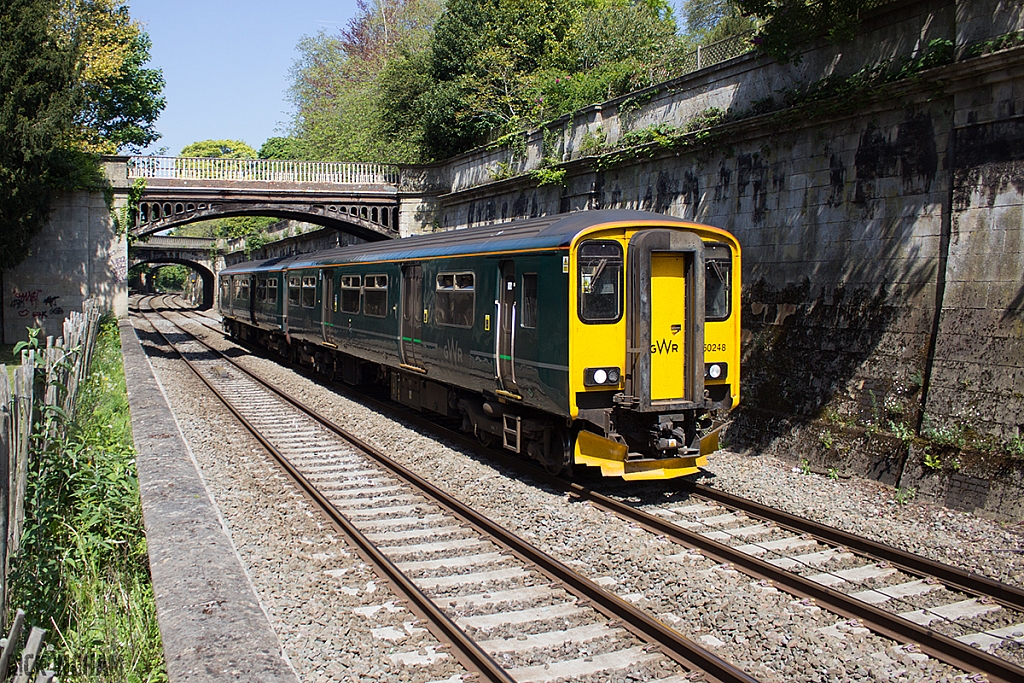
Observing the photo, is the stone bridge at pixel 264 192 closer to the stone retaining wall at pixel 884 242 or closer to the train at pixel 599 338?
the stone retaining wall at pixel 884 242

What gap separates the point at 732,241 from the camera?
960cm

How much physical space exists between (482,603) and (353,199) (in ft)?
77.6

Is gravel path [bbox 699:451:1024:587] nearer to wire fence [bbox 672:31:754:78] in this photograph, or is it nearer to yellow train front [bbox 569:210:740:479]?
yellow train front [bbox 569:210:740:479]

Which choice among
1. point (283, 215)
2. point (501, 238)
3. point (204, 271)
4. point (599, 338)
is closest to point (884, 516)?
point (599, 338)

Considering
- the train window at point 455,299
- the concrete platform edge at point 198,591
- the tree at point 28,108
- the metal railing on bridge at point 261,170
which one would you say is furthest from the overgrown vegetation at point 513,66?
the concrete platform edge at point 198,591

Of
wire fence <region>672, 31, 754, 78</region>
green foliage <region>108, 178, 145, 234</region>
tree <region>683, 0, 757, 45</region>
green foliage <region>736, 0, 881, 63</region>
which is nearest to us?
green foliage <region>736, 0, 881, 63</region>

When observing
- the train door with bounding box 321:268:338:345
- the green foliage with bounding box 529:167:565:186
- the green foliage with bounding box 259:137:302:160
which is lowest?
the train door with bounding box 321:268:338:345

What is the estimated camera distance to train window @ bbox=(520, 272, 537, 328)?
9.49 meters

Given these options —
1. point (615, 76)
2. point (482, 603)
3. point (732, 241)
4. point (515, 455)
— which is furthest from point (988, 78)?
point (615, 76)

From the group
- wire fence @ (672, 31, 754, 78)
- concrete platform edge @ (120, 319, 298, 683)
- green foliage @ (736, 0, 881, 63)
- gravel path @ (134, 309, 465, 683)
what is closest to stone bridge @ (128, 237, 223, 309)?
wire fence @ (672, 31, 754, 78)

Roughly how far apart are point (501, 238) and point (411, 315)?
3.29m

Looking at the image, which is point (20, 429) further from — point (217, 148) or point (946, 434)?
point (217, 148)

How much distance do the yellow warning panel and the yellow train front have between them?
0.04 feet

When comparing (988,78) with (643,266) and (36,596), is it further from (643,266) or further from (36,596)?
(36,596)
